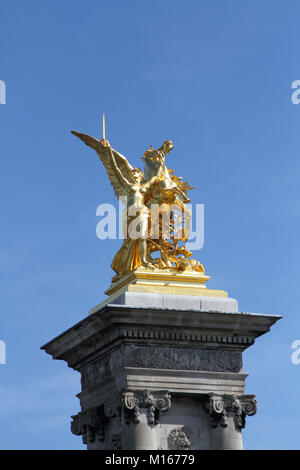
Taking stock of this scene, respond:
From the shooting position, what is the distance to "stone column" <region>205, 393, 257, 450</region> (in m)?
34.3

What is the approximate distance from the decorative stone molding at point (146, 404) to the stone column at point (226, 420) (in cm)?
119

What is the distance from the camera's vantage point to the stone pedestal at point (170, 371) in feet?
111

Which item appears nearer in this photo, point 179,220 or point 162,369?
point 162,369

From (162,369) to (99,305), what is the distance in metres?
2.85

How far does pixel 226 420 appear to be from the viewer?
34.4m

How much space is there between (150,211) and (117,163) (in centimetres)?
176

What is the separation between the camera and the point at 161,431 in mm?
34000

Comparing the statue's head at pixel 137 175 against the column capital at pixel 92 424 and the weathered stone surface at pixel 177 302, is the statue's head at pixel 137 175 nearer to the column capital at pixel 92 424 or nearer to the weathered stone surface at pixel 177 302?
the weathered stone surface at pixel 177 302

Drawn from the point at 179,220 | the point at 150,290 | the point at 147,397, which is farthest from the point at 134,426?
the point at 179,220

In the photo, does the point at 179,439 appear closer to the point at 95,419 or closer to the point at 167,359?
the point at 167,359

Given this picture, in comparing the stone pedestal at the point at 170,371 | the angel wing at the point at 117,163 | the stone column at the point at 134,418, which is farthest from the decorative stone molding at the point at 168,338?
the angel wing at the point at 117,163

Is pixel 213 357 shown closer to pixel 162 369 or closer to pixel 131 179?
pixel 162 369

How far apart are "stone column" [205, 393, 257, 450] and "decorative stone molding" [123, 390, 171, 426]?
1.19m

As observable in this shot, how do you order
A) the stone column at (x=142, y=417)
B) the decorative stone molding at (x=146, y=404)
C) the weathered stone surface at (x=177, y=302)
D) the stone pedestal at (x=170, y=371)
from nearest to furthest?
the stone column at (x=142, y=417), the decorative stone molding at (x=146, y=404), the stone pedestal at (x=170, y=371), the weathered stone surface at (x=177, y=302)
